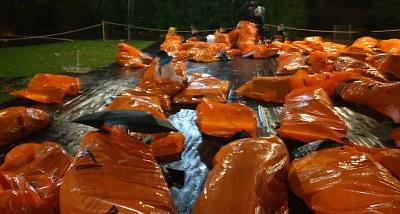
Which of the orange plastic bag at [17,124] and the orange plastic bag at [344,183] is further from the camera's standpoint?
the orange plastic bag at [17,124]

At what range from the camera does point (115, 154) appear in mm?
1995

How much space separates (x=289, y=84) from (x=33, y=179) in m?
3.06

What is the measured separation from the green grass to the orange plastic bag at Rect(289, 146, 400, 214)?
612 centimetres

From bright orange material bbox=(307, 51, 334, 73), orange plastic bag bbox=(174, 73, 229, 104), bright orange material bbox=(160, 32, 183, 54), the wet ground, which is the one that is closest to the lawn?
bright orange material bbox=(160, 32, 183, 54)

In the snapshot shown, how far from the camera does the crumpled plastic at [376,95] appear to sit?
3.65m

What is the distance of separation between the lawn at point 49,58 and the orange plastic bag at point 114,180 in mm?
3989

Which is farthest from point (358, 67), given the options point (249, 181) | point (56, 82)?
point (56, 82)

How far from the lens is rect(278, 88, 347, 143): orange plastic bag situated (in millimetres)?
2945

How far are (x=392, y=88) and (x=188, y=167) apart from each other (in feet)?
7.47

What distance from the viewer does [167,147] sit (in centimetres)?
295

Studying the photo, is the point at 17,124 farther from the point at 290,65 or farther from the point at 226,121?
the point at 290,65

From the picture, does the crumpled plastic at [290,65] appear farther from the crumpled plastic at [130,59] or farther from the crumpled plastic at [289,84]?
the crumpled plastic at [130,59]

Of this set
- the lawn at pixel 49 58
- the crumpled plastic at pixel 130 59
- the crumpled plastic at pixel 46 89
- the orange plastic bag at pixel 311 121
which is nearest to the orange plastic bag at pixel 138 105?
the orange plastic bag at pixel 311 121

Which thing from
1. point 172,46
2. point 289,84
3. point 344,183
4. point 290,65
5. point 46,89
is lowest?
point 344,183
